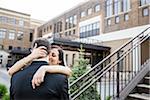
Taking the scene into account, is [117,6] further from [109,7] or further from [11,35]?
[11,35]

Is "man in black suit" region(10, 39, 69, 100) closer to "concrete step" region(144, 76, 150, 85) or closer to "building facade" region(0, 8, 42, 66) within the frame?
"concrete step" region(144, 76, 150, 85)

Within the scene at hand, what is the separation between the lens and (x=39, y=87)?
5.04 feet

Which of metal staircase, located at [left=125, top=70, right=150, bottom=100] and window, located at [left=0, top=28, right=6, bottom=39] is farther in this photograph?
window, located at [left=0, top=28, right=6, bottom=39]

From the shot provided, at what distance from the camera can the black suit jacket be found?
152 centimetres

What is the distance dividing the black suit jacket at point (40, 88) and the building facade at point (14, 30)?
3902 centimetres

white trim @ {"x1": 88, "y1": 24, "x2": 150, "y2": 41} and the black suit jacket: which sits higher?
white trim @ {"x1": 88, "y1": 24, "x2": 150, "y2": 41}

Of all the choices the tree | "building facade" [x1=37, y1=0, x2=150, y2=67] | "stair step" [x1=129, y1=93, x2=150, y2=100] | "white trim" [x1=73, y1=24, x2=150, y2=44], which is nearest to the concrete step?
"stair step" [x1=129, y1=93, x2=150, y2=100]

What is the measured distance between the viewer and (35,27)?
47406mm

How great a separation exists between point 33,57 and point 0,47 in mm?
41672

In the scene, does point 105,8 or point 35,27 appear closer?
point 105,8

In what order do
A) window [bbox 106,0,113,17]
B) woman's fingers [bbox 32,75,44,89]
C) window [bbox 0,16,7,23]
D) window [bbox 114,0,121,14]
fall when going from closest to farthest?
woman's fingers [bbox 32,75,44,89] → window [bbox 114,0,121,14] → window [bbox 106,0,113,17] → window [bbox 0,16,7,23]

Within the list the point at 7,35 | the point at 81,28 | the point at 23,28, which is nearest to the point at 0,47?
the point at 7,35

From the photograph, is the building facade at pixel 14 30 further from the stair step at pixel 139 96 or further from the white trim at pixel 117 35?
the stair step at pixel 139 96

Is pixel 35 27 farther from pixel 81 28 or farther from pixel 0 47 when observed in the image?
pixel 81 28
